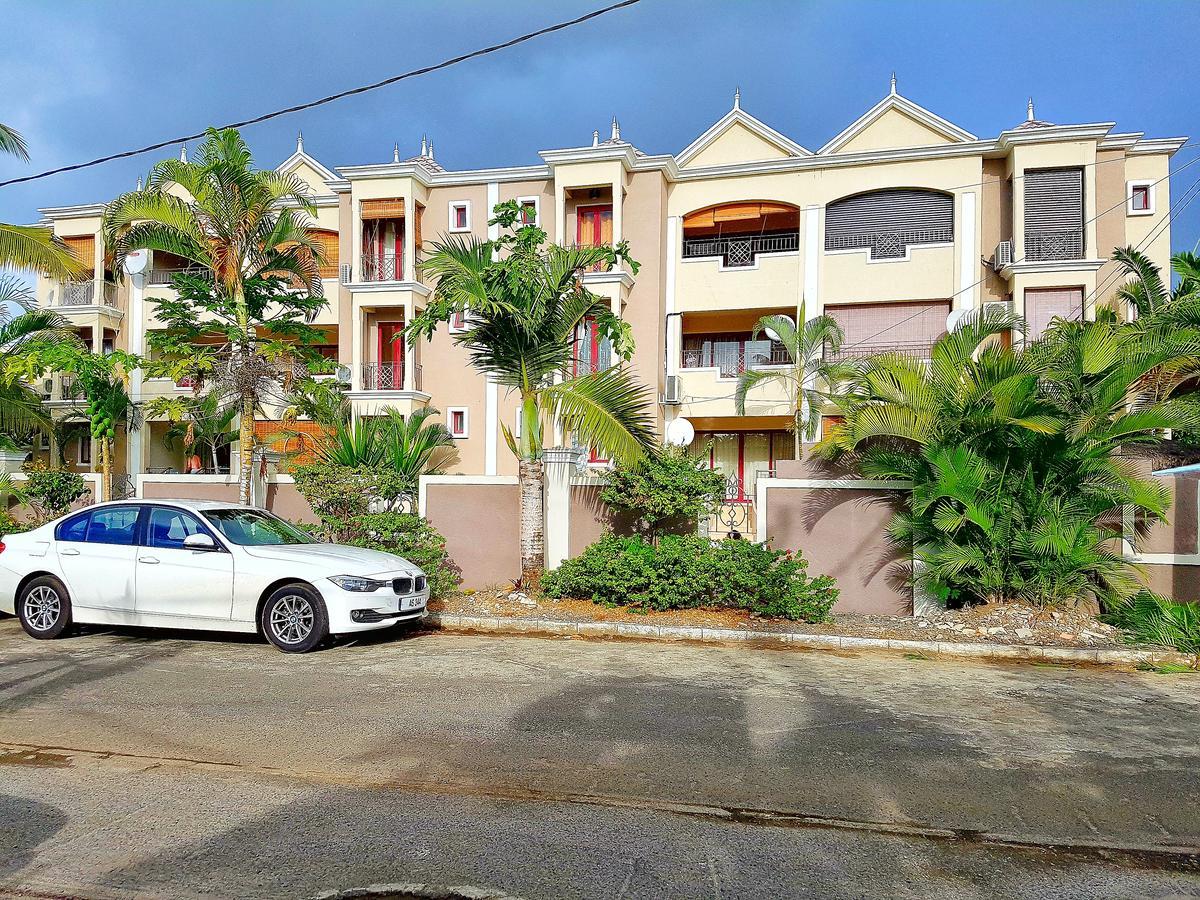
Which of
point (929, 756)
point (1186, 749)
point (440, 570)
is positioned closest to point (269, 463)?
point (440, 570)

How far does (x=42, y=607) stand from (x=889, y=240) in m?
20.6

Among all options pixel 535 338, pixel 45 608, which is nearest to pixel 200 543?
pixel 45 608

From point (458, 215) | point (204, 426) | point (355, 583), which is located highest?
point (458, 215)

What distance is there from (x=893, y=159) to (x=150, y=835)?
75.4 ft

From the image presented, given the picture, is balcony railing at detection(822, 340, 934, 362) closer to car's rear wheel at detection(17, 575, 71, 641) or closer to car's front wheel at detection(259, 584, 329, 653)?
car's front wheel at detection(259, 584, 329, 653)

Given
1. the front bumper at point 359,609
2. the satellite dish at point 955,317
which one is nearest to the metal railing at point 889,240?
the satellite dish at point 955,317

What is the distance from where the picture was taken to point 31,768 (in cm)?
531

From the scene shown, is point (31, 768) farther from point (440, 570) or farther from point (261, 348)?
point (261, 348)

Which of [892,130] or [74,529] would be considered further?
[892,130]

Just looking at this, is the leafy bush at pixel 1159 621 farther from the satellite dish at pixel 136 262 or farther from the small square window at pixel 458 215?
the satellite dish at pixel 136 262

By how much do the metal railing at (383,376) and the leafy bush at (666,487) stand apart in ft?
47.9

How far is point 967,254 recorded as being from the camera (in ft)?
73.3

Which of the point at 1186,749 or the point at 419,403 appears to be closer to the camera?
the point at 1186,749

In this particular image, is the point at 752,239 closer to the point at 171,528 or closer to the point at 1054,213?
the point at 1054,213
